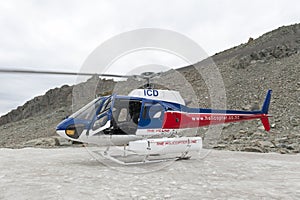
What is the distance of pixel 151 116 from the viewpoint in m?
7.85

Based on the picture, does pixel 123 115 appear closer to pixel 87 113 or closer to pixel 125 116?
pixel 125 116

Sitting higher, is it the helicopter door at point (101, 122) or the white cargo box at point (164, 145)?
the helicopter door at point (101, 122)

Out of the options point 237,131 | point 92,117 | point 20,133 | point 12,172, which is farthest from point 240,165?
point 20,133

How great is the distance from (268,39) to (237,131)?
1873 centimetres

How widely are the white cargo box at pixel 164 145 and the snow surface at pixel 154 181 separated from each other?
1.19 ft

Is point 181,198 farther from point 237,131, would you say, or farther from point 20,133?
point 20,133

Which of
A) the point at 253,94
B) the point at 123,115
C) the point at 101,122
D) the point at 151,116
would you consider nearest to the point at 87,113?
the point at 101,122

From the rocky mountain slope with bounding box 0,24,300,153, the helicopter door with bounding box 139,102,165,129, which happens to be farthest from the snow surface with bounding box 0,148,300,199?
the rocky mountain slope with bounding box 0,24,300,153

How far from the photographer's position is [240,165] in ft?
24.9

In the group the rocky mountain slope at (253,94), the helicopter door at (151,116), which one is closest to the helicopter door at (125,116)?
the helicopter door at (151,116)

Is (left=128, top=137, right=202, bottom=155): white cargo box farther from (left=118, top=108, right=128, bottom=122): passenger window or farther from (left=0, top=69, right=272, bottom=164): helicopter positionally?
(left=118, top=108, right=128, bottom=122): passenger window

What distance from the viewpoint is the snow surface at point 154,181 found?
459 centimetres

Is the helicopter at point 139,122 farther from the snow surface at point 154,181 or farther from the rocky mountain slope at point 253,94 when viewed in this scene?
the rocky mountain slope at point 253,94

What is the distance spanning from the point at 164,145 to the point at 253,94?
1478 centimetres
